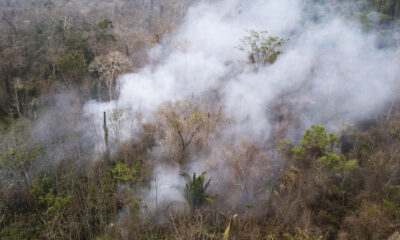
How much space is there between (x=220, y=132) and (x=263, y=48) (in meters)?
5.37

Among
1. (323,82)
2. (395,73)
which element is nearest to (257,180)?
(323,82)

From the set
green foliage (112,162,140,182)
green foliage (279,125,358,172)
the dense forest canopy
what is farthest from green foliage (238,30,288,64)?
Answer: green foliage (112,162,140,182)

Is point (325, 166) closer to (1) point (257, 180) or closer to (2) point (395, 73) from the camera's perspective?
(1) point (257, 180)

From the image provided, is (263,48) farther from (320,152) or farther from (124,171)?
(124,171)

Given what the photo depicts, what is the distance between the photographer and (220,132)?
1361 centimetres

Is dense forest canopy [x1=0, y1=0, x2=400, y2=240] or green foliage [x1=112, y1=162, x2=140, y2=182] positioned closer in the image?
dense forest canopy [x1=0, y1=0, x2=400, y2=240]

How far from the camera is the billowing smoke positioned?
13305mm

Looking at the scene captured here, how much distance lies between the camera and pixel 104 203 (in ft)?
34.3

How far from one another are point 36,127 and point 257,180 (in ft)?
40.0

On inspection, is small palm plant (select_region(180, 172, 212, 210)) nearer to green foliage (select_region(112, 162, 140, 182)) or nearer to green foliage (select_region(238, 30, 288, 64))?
green foliage (select_region(112, 162, 140, 182))

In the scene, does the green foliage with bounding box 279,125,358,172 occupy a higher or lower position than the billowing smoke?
lower

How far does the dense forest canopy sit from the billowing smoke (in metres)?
0.07

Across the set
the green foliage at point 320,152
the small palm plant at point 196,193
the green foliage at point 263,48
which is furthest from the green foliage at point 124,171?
the green foliage at point 263,48

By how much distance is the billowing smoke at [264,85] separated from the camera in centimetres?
1330
